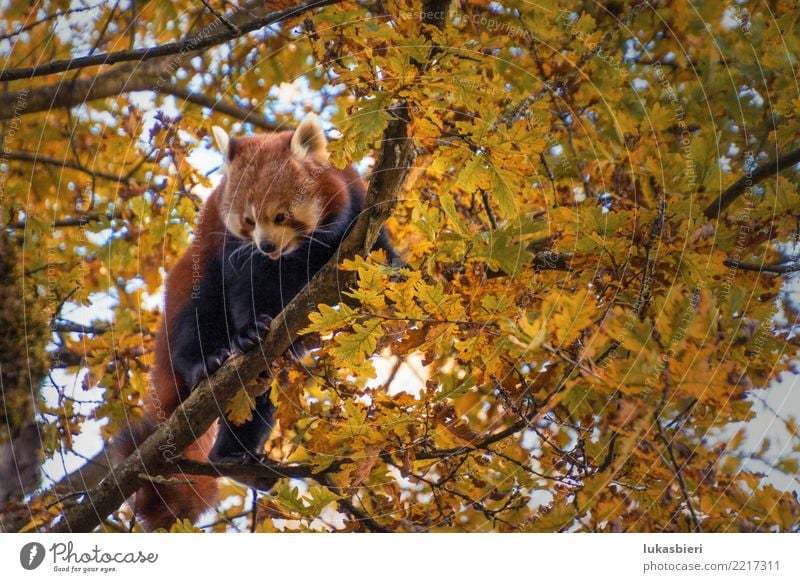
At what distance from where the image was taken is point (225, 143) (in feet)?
8.96

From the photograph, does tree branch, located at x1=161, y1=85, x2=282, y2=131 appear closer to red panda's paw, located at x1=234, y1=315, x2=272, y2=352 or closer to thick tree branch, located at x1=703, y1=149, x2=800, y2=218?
red panda's paw, located at x1=234, y1=315, x2=272, y2=352

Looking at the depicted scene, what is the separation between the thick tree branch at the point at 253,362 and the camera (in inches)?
90.4

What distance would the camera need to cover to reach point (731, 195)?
91.7 inches

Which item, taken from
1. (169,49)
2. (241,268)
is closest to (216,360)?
(241,268)

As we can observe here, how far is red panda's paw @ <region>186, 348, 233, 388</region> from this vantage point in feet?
9.12

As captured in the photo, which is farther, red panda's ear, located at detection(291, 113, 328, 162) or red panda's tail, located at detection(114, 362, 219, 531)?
red panda's tail, located at detection(114, 362, 219, 531)

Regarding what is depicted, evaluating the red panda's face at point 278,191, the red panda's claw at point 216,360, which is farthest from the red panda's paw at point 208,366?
the red panda's face at point 278,191

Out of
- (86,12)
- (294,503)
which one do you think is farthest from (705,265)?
(86,12)

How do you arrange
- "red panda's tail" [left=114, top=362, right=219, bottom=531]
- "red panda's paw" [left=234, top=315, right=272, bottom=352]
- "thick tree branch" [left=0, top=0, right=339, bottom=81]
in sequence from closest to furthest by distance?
"thick tree branch" [left=0, top=0, right=339, bottom=81] → "red panda's paw" [left=234, top=315, right=272, bottom=352] → "red panda's tail" [left=114, top=362, right=219, bottom=531]

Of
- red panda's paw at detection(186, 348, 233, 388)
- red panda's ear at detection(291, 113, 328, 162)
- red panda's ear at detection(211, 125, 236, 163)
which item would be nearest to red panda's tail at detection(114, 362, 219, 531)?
red panda's paw at detection(186, 348, 233, 388)

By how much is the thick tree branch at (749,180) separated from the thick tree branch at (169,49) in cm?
127

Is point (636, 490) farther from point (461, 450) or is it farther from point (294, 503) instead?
point (294, 503)

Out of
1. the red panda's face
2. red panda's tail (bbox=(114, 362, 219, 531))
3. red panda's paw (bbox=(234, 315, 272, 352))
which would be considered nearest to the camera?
red panda's paw (bbox=(234, 315, 272, 352))

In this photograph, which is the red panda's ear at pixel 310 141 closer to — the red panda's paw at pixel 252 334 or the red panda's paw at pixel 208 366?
the red panda's paw at pixel 252 334
